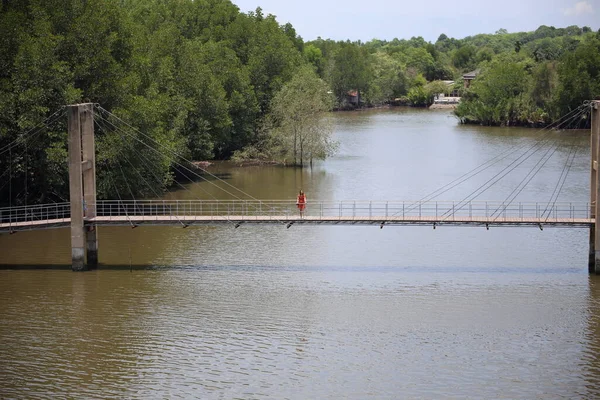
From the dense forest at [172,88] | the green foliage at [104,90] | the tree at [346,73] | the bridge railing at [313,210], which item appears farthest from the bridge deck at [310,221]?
the tree at [346,73]

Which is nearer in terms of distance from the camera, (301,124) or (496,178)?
(496,178)

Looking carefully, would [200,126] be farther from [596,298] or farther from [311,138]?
[596,298]

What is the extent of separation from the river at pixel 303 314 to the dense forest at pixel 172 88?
476cm

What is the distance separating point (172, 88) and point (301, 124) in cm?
1114

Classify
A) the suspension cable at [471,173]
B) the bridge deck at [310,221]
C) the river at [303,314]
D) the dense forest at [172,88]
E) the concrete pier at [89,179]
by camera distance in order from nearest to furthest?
the river at [303,314]
the bridge deck at [310,221]
the concrete pier at [89,179]
the dense forest at [172,88]
the suspension cable at [471,173]

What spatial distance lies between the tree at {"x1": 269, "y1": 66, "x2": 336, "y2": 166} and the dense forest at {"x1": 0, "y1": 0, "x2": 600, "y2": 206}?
10 centimetres

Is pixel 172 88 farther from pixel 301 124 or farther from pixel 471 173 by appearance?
pixel 471 173

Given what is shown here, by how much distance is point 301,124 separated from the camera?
69.1 m

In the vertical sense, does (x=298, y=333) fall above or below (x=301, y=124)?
below

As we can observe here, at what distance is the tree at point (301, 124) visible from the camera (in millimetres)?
69312

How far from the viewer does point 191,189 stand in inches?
2378

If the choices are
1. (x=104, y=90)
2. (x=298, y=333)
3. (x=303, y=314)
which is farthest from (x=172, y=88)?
(x=298, y=333)

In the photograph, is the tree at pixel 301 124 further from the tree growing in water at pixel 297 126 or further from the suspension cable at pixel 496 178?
the suspension cable at pixel 496 178

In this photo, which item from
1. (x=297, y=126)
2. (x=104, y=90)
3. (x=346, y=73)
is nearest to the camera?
(x=104, y=90)
